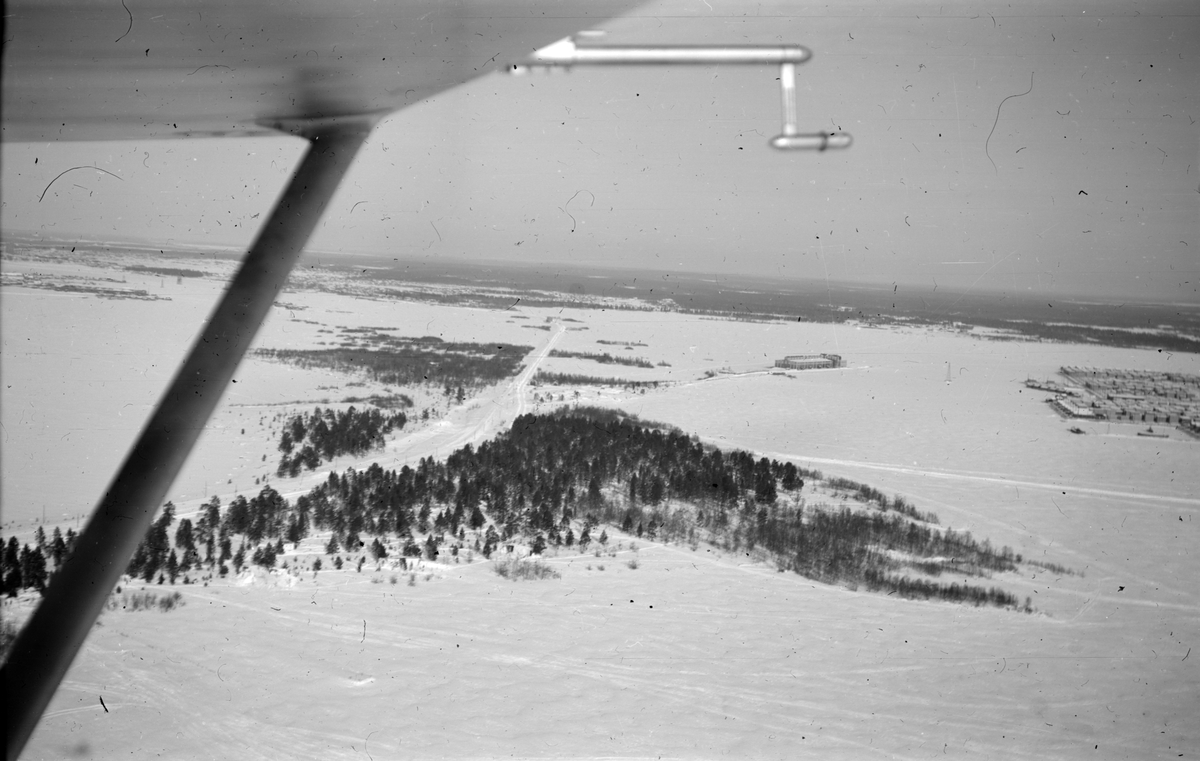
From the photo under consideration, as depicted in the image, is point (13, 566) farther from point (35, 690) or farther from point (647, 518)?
point (647, 518)

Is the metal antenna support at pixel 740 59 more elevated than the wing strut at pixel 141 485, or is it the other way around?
the metal antenna support at pixel 740 59

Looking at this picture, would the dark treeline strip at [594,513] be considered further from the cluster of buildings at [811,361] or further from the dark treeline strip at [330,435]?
the cluster of buildings at [811,361]

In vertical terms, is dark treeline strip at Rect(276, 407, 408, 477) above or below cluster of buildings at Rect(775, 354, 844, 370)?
below

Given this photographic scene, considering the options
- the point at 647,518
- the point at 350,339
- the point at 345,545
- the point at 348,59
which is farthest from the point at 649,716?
the point at 348,59

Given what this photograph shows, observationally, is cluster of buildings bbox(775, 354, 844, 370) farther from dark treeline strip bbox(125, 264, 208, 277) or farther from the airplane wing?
dark treeline strip bbox(125, 264, 208, 277)

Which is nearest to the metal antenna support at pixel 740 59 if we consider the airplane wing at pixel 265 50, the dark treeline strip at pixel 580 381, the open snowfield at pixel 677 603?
the airplane wing at pixel 265 50

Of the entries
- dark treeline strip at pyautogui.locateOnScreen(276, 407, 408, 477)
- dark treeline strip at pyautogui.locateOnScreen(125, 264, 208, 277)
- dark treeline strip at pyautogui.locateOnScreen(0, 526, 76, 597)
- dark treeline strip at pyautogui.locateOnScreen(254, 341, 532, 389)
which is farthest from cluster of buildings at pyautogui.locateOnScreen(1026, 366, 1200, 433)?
dark treeline strip at pyautogui.locateOnScreen(0, 526, 76, 597)

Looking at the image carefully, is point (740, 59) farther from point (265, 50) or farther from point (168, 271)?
point (168, 271)
